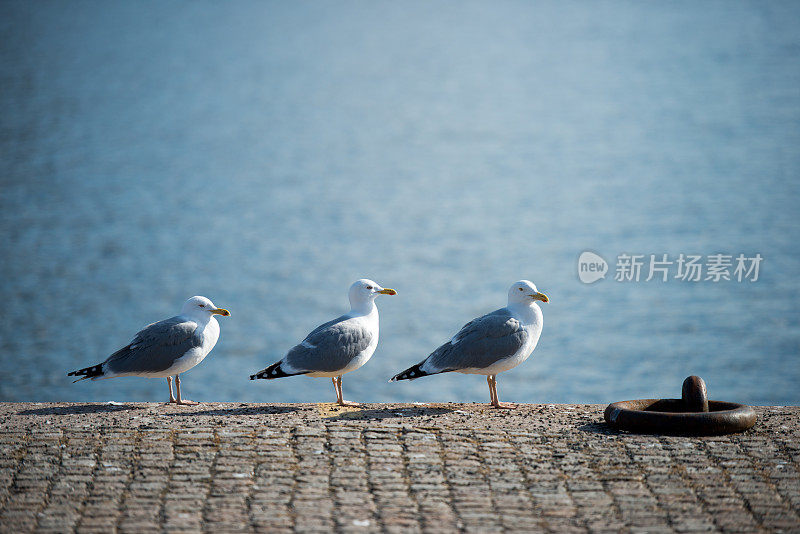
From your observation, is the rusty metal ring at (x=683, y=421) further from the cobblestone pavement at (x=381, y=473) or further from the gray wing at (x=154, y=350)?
the gray wing at (x=154, y=350)

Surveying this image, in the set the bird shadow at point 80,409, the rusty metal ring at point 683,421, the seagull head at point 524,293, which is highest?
the seagull head at point 524,293

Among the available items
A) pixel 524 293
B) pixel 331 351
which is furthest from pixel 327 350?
pixel 524 293

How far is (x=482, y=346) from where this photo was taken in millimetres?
9633

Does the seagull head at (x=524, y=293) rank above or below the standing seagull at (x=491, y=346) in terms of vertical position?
above

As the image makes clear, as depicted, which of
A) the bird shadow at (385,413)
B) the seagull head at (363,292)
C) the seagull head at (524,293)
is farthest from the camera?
the seagull head at (363,292)

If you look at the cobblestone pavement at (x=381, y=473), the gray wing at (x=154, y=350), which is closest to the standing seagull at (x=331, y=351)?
the cobblestone pavement at (x=381, y=473)

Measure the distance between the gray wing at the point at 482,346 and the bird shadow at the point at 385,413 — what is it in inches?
18.3

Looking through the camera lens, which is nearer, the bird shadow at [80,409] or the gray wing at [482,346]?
the bird shadow at [80,409]

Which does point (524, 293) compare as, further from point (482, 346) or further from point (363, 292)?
point (363, 292)

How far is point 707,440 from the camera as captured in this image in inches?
322

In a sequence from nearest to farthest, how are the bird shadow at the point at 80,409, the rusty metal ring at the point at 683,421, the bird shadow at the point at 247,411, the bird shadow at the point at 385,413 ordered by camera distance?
the rusty metal ring at the point at 683,421, the bird shadow at the point at 385,413, the bird shadow at the point at 247,411, the bird shadow at the point at 80,409

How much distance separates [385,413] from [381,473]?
1.84 meters

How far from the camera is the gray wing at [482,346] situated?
31.6ft

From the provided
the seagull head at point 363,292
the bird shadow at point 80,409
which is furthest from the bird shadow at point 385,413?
the bird shadow at point 80,409
